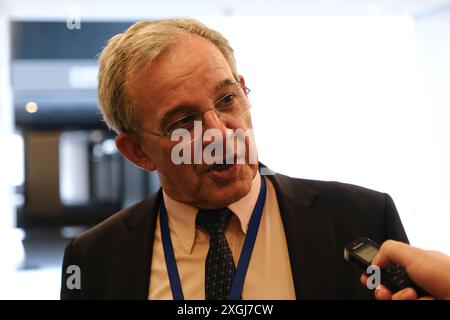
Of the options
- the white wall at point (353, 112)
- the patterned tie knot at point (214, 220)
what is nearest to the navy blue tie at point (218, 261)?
the patterned tie knot at point (214, 220)

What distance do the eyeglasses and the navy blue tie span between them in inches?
7.5

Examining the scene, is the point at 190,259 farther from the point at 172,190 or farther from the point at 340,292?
the point at 340,292

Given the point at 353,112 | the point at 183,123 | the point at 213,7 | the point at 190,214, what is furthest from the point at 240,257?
the point at 213,7

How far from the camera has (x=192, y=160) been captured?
1031mm

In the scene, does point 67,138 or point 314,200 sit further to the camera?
point 67,138

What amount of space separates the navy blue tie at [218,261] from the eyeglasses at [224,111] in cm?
19

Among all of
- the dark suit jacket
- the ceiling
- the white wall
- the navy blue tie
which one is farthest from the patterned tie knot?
the ceiling

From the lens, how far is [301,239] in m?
1.00

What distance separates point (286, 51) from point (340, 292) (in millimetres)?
Answer: 1383

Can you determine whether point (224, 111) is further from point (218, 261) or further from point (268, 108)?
point (268, 108)

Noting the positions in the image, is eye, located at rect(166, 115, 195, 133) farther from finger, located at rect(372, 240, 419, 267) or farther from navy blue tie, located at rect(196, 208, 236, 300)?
finger, located at rect(372, 240, 419, 267)

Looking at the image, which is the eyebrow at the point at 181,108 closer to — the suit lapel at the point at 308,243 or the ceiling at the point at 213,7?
the suit lapel at the point at 308,243

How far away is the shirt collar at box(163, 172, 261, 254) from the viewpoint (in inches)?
41.2

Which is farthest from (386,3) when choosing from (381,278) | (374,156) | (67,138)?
(381,278)
